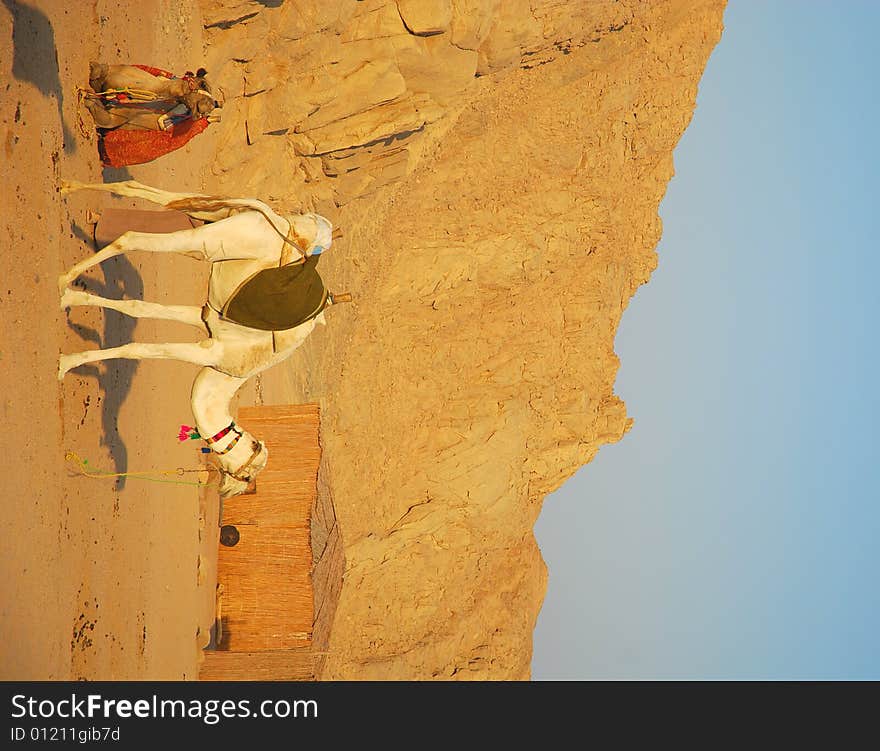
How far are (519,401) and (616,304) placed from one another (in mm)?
3570

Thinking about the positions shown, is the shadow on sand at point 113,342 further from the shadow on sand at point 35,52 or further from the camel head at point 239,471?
the camel head at point 239,471

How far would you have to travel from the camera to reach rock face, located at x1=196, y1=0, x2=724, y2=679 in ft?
55.4

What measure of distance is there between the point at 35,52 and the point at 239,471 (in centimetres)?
391

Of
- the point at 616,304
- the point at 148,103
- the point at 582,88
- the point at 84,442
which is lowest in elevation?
the point at 84,442

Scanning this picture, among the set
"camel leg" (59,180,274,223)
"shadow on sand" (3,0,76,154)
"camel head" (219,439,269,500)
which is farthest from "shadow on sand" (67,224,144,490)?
"camel head" (219,439,269,500)

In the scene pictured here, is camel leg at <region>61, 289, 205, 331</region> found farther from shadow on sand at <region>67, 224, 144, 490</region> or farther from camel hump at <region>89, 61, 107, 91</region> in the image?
camel hump at <region>89, 61, 107, 91</region>

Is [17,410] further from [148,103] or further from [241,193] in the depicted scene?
[241,193]

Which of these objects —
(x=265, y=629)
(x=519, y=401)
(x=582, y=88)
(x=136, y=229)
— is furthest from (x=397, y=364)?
(x=136, y=229)

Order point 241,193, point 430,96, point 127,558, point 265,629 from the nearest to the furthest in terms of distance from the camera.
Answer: point 127,558 < point 265,629 < point 241,193 < point 430,96

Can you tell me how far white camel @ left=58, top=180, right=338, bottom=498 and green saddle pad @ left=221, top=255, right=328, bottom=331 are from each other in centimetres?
11

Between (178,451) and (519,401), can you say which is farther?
(519,401)

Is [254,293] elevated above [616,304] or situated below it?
below

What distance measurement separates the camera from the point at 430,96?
16.1 m

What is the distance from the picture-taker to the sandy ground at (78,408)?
23.9 ft
